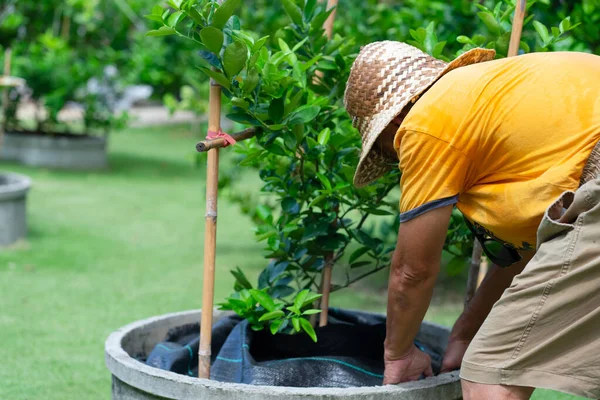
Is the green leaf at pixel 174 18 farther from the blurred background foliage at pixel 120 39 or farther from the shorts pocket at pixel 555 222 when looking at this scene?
the blurred background foliage at pixel 120 39

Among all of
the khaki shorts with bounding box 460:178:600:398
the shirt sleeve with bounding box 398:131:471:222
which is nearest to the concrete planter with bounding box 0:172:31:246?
the shirt sleeve with bounding box 398:131:471:222

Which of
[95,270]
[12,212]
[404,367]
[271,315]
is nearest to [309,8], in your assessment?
[271,315]

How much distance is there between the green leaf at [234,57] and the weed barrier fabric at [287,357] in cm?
90

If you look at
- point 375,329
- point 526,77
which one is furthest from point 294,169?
point 526,77

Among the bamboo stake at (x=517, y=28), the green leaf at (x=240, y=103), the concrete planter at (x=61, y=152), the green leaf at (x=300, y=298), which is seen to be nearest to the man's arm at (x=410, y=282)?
the green leaf at (x=300, y=298)

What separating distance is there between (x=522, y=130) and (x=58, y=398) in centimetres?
234

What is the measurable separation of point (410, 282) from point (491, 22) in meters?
1.27

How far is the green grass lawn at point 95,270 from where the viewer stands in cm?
404

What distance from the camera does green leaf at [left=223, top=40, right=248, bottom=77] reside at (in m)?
2.52

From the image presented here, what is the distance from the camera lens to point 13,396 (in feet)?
11.8

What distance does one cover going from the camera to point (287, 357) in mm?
2965

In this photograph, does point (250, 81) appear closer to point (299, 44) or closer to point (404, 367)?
point (299, 44)

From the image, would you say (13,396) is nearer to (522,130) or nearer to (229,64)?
(229,64)

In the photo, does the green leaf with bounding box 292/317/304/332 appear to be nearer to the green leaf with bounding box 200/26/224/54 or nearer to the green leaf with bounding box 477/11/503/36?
the green leaf with bounding box 200/26/224/54
